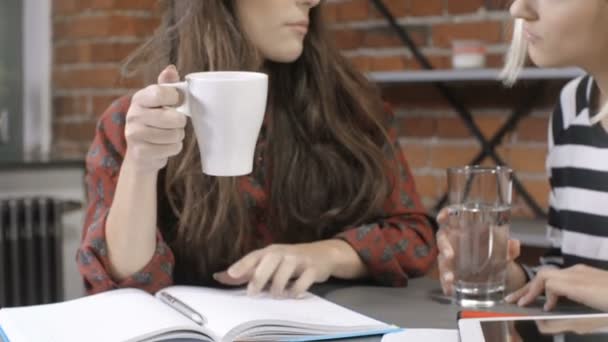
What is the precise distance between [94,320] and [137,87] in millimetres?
1788

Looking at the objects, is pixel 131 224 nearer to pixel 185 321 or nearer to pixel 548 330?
pixel 185 321

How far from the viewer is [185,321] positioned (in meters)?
0.84

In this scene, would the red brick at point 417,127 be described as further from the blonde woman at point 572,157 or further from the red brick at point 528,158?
the blonde woman at point 572,157

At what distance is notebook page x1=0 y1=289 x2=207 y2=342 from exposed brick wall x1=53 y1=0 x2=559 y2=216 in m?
1.38

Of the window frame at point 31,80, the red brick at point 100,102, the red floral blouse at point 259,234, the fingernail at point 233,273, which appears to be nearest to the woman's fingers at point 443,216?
the red floral blouse at point 259,234

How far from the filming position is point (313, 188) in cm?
128

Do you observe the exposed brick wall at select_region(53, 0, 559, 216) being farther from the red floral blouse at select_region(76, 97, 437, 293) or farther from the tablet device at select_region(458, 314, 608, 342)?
the tablet device at select_region(458, 314, 608, 342)

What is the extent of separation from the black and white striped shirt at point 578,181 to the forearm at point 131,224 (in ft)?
2.05

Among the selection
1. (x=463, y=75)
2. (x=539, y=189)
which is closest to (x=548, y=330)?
(x=463, y=75)

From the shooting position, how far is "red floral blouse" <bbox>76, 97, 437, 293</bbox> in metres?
1.09

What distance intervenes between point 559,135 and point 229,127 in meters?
0.72

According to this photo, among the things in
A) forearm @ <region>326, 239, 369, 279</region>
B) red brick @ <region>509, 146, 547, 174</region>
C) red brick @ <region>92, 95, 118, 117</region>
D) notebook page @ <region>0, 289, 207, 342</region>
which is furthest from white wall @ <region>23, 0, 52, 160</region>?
notebook page @ <region>0, 289, 207, 342</region>

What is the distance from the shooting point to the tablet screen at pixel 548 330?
28.1 inches

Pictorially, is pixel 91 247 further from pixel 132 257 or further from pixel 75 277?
pixel 75 277
